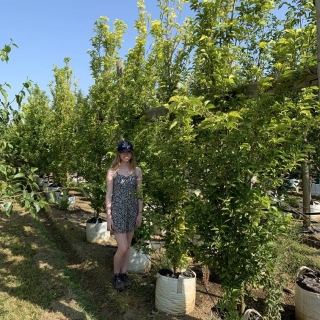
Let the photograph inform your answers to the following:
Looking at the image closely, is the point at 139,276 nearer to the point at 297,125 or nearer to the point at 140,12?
the point at 297,125

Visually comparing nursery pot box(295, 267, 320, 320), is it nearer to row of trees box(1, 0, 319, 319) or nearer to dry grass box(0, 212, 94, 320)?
row of trees box(1, 0, 319, 319)

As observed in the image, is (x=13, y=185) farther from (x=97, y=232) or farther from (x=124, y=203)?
(x=97, y=232)

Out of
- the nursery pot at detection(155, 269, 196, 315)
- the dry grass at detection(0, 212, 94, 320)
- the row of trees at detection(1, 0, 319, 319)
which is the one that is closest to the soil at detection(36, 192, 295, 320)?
the nursery pot at detection(155, 269, 196, 315)

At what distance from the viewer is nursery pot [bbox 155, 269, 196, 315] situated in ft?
10.7

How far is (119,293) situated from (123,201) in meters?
1.09

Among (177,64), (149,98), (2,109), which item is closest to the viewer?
(2,109)

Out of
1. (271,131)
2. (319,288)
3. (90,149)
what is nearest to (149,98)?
(90,149)

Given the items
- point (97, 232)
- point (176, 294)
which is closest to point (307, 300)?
point (176, 294)

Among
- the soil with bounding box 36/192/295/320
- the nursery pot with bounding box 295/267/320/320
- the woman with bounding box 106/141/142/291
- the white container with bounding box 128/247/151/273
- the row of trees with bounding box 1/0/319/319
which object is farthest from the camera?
the white container with bounding box 128/247/151/273

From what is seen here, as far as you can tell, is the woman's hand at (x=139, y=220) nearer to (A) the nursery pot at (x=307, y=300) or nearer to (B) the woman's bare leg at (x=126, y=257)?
(B) the woman's bare leg at (x=126, y=257)

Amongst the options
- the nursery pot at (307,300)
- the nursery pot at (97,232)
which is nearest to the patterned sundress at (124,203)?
the nursery pot at (307,300)

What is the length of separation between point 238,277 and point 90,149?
3667 millimetres

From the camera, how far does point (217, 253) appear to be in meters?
2.79

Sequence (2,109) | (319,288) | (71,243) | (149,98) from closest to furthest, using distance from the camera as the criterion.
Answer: (2,109)
(319,288)
(149,98)
(71,243)
